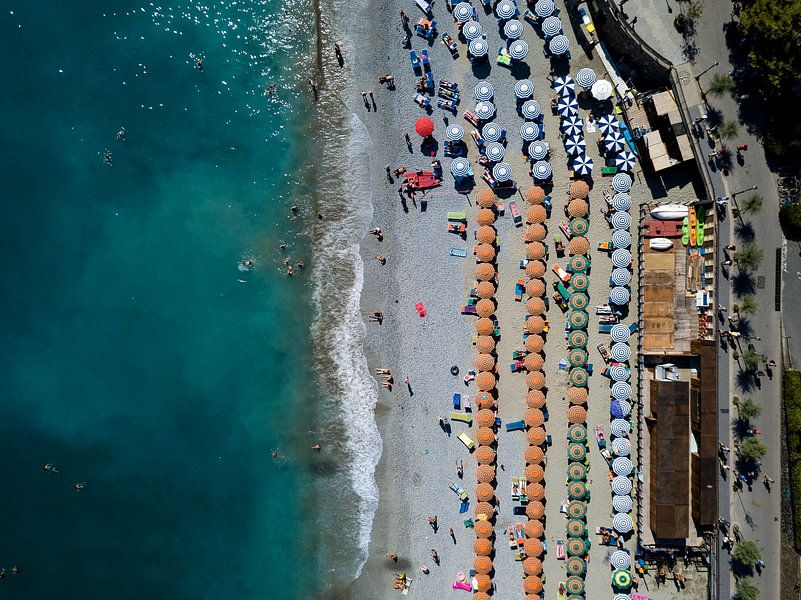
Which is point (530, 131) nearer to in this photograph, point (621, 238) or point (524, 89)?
point (524, 89)

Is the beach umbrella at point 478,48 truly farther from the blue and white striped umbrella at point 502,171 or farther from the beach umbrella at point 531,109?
the blue and white striped umbrella at point 502,171

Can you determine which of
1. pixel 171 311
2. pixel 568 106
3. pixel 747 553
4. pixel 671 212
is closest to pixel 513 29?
pixel 568 106

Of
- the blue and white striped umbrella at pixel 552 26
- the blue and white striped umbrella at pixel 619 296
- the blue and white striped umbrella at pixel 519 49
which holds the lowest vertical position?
the blue and white striped umbrella at pixel 619 296

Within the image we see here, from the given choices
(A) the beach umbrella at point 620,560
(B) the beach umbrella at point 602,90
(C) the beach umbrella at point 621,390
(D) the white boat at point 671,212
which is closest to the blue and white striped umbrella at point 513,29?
(B) the beach umbrella at point 602,90

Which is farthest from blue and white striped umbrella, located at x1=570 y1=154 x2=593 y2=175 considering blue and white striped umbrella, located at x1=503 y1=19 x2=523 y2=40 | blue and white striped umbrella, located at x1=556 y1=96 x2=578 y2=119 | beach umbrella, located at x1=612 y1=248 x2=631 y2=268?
blue and white striped umbrella, located at x1=503 y1=19 x2=523 y2=40

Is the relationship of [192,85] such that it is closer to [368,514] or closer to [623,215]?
[623,215]

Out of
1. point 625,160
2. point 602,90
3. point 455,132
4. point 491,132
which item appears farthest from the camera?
point 455,132

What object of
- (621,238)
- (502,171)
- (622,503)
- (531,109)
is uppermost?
(531,109)
